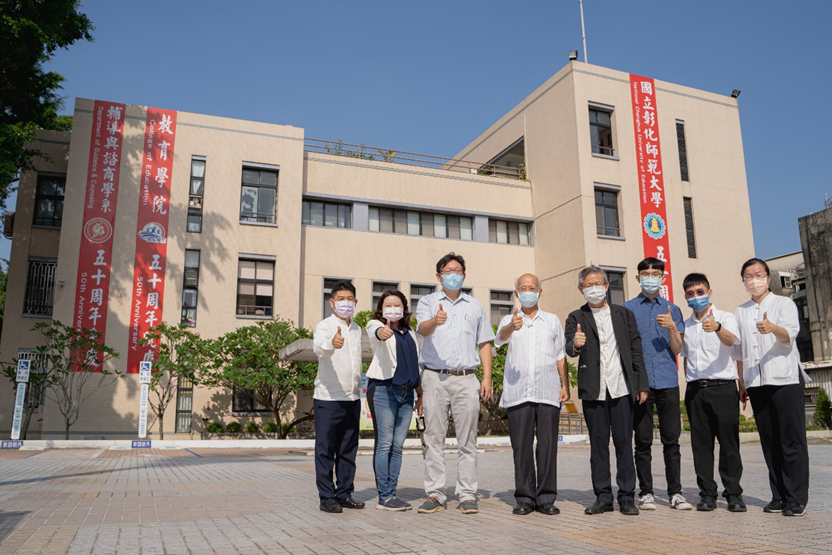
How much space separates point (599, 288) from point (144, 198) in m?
20.8

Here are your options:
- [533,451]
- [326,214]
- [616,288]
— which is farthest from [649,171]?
[533,451]

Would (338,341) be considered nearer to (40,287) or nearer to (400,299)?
(400,299)

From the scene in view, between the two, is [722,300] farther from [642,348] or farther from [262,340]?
[642,348]

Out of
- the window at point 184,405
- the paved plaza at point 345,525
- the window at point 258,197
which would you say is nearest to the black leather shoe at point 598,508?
the paved plaza at point 345,525

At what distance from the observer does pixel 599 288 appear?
592cm

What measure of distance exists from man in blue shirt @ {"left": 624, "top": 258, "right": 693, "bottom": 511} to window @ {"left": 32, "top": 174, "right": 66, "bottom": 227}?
2340 centimetres

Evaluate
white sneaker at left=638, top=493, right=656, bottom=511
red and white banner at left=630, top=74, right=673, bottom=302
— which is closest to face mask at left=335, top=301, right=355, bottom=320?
white sneaker at left=638, top=493, right=656, bottom=511

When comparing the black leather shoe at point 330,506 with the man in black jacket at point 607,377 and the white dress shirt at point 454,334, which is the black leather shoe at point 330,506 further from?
the man in black jacket at point 607,377

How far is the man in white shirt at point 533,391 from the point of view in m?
5.53

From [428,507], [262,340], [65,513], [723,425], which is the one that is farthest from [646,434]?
[262,340]

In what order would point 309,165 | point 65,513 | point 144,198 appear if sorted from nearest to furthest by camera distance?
1. point 65,513
2. point 144,198
3. point 309,165

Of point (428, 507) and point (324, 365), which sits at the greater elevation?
point (324, 365)

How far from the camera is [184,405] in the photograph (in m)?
22.7

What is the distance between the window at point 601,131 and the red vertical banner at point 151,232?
658 inches
